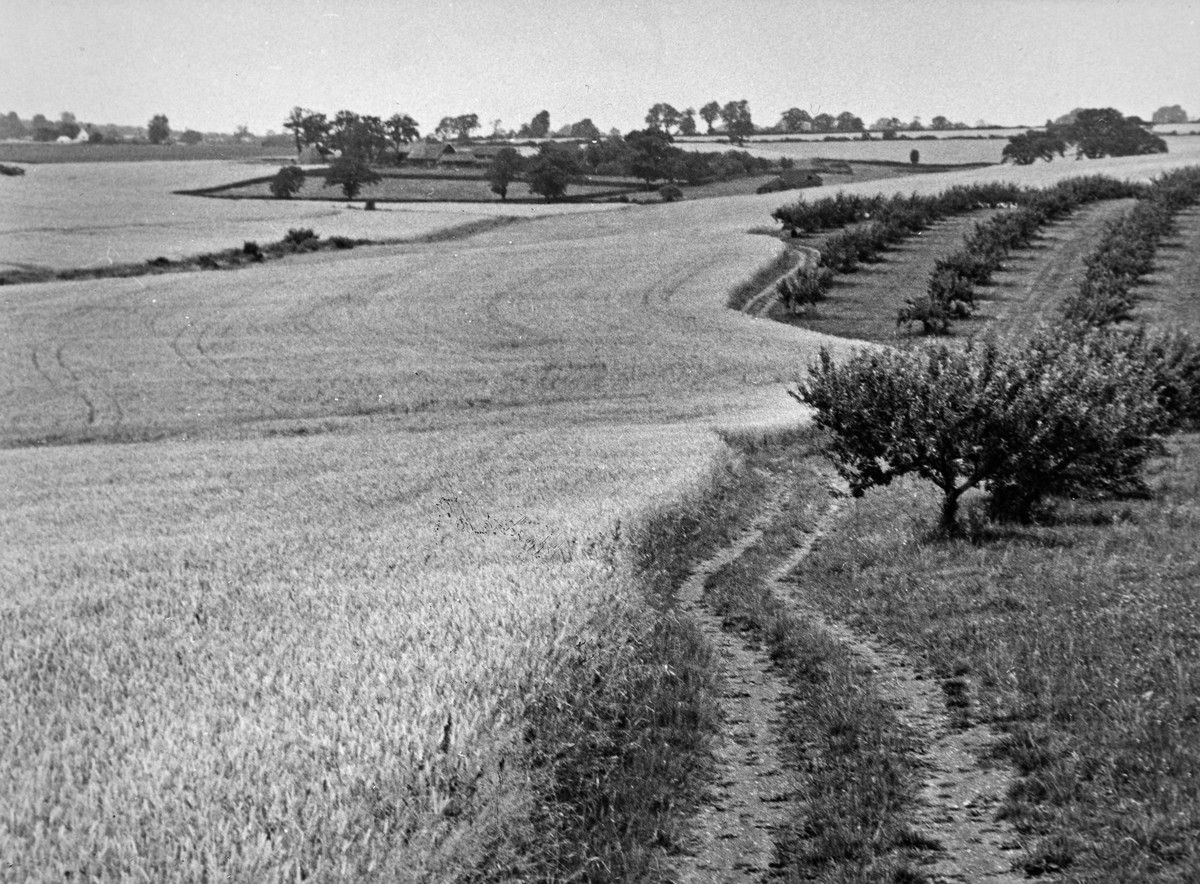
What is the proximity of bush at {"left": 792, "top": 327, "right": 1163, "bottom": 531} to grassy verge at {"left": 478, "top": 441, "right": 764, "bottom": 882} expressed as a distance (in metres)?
7.54

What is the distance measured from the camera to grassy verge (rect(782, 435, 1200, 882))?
8.51 m

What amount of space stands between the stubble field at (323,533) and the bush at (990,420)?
408 cm

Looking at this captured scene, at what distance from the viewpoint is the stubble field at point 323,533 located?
7695mm

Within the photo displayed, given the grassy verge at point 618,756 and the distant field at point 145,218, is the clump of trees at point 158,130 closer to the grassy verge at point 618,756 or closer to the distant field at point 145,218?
the distant field at point 145,218

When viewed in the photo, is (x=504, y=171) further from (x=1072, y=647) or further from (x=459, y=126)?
(x=1072, y=647)

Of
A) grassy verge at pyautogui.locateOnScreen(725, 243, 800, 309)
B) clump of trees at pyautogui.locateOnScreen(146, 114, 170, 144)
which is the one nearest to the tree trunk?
grassy verge at pyautogui.locateOnScreen(725, 243, 800, 309)

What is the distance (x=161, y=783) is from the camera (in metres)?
7.61

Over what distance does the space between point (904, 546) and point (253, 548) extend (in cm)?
1068

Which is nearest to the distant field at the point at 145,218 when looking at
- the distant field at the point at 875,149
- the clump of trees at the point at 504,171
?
the clump of trees at the point at 504,171

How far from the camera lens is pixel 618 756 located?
10195 millimetres

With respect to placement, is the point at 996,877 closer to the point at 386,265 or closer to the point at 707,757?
the point at 707,757

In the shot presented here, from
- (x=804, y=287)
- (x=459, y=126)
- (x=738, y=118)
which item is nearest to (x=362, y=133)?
(x=459, y=126)

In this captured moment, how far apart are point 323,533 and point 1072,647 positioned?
13.1 meters

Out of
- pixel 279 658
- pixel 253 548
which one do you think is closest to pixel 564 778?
pixel 279 658
